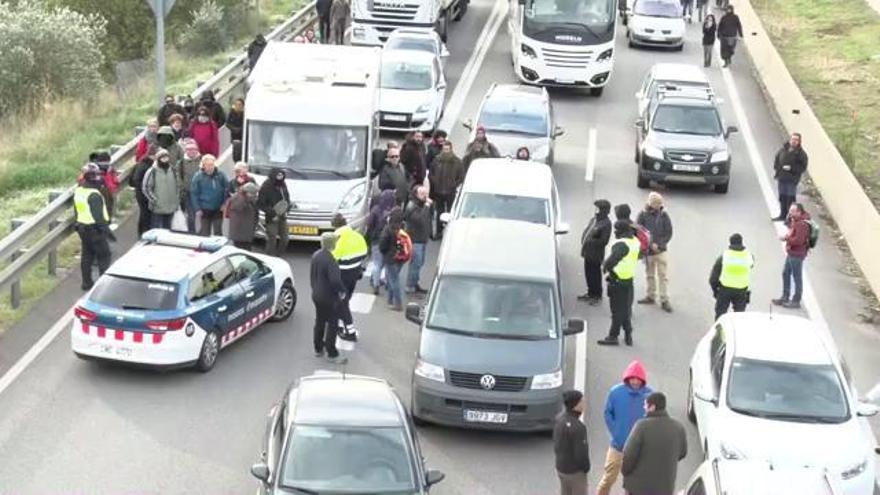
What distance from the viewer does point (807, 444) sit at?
50.3 ft

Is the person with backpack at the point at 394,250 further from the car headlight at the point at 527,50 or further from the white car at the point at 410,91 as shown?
the car headlight at the point at 527,50

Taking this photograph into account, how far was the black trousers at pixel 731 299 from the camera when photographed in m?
20.4

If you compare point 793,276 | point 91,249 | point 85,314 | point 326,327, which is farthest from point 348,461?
point 793,276

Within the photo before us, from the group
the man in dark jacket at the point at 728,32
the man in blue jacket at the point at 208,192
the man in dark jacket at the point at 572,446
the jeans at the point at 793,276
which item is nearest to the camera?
the man in dark jacket at the point at 572,446

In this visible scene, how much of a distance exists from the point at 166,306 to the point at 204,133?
777 centimetres

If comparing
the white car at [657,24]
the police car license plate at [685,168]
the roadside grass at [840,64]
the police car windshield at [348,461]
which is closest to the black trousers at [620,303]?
the police car windshield at [348,461]

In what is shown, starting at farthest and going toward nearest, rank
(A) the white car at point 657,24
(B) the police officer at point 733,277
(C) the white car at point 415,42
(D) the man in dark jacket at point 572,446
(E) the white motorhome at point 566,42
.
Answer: (A) the white car at point 657,24 < (E) the white motorhome at point 566,42 < (C) the white car at point 415,42 < (B) the police officer at point 733,277 < (D) the man in dark jacket at point 572,446

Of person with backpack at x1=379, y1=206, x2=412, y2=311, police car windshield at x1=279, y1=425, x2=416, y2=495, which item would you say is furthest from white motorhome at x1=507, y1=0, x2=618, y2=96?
police car windshield at x1=279, y1=425, x2=416, y2=495

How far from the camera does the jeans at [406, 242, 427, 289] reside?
21969 mm

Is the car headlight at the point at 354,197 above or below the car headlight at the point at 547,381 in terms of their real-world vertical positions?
above

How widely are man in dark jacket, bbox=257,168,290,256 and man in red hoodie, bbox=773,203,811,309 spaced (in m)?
7.15

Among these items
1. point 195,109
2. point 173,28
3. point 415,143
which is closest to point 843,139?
point 415,143

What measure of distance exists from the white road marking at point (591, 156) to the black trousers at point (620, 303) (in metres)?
8.92

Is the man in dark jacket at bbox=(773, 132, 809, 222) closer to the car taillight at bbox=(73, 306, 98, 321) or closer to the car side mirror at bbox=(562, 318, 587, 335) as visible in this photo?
the car side mirror at bbox=(562, 318, 587, 335)
